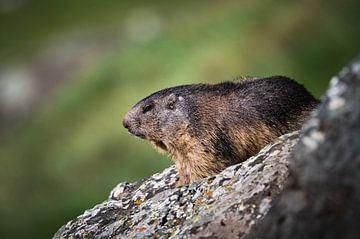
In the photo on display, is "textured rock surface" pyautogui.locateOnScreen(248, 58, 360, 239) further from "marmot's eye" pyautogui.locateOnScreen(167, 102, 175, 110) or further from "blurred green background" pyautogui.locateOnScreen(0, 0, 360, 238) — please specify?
"blurred green background" pyautogui.locateOnScreen(0, 0, 360, 238)

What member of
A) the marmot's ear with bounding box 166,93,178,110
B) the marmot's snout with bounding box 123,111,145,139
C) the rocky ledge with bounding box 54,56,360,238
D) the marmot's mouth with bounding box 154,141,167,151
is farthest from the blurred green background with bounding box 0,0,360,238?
the rocky ledge with bounding box 54,56,360,238

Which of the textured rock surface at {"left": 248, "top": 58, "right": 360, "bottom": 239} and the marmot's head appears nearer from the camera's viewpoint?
the textured rock surface at {"left": 248, "top": 58, "right": 360, "bottom": 239}

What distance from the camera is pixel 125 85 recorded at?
25.4m

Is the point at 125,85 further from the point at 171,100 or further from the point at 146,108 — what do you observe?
the point at 171,100

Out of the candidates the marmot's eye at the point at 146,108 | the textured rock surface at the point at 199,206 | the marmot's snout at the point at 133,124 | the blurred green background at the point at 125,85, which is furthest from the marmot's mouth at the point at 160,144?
the blurred green background at the point at 125,85

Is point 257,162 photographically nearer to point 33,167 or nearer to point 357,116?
point 357,116

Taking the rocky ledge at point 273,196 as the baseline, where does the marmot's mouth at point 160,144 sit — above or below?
above

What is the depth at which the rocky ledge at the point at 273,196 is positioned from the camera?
16.8 ft

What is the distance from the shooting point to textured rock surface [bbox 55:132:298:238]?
6742mm

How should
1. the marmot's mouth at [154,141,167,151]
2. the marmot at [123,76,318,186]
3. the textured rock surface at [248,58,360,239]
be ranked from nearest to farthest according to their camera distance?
the textured rock surface at [248,58,360,239] < the marmot at [123,76,318,186] < the marmot's mouth at [154,141,167,151]

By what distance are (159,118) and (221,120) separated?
108cm

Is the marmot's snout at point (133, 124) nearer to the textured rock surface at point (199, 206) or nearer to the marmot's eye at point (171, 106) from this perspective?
the marmot's eye at point (171, 106)

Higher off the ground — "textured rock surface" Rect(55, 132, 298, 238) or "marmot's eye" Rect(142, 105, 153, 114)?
"marmot's eye" Rect(142, 105, 153, 114)

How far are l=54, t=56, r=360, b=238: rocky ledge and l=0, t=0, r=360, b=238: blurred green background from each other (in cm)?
1343
